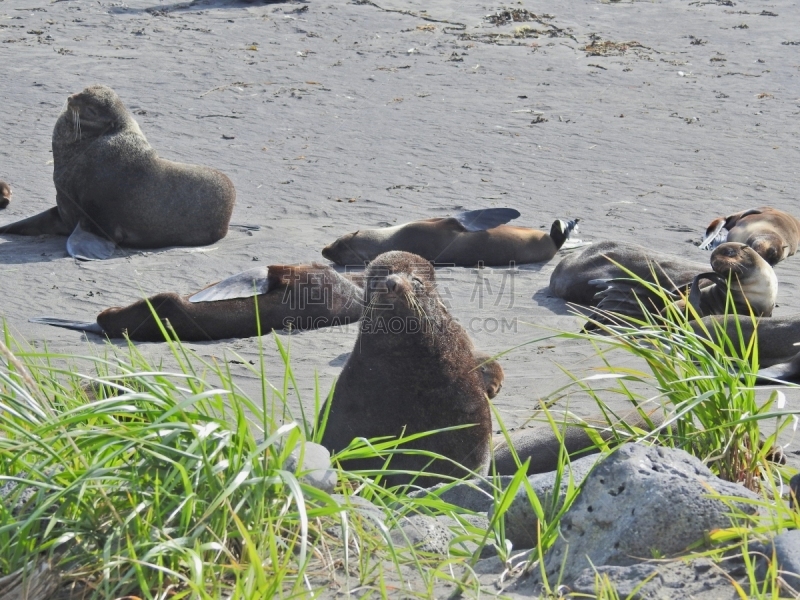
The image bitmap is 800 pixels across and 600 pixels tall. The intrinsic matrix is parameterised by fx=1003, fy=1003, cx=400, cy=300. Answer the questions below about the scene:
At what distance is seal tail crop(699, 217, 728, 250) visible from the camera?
8328 millimetres

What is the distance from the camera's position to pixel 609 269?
7.45 meters

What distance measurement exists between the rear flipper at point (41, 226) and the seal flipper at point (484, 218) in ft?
11.3

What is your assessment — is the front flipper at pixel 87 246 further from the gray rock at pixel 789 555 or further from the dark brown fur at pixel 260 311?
the gray rock at pixel 789 555

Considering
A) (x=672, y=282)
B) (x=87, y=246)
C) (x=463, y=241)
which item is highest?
(x=672, y=282)

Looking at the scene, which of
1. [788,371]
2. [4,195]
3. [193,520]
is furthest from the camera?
[4,195]

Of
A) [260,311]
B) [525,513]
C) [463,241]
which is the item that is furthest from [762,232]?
[525,513]

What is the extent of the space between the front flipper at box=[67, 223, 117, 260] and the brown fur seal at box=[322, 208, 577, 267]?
6.07 feet

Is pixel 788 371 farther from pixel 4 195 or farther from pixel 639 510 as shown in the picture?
pixel 4 195

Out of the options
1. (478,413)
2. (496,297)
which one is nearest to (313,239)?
(496,297)

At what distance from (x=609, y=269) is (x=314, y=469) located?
203 inches

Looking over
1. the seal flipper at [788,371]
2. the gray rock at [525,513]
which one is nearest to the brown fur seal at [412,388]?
the gray rock at [525,513]

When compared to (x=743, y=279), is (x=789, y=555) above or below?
above

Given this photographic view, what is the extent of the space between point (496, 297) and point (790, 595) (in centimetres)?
523

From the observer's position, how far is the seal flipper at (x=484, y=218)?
27.0ft
